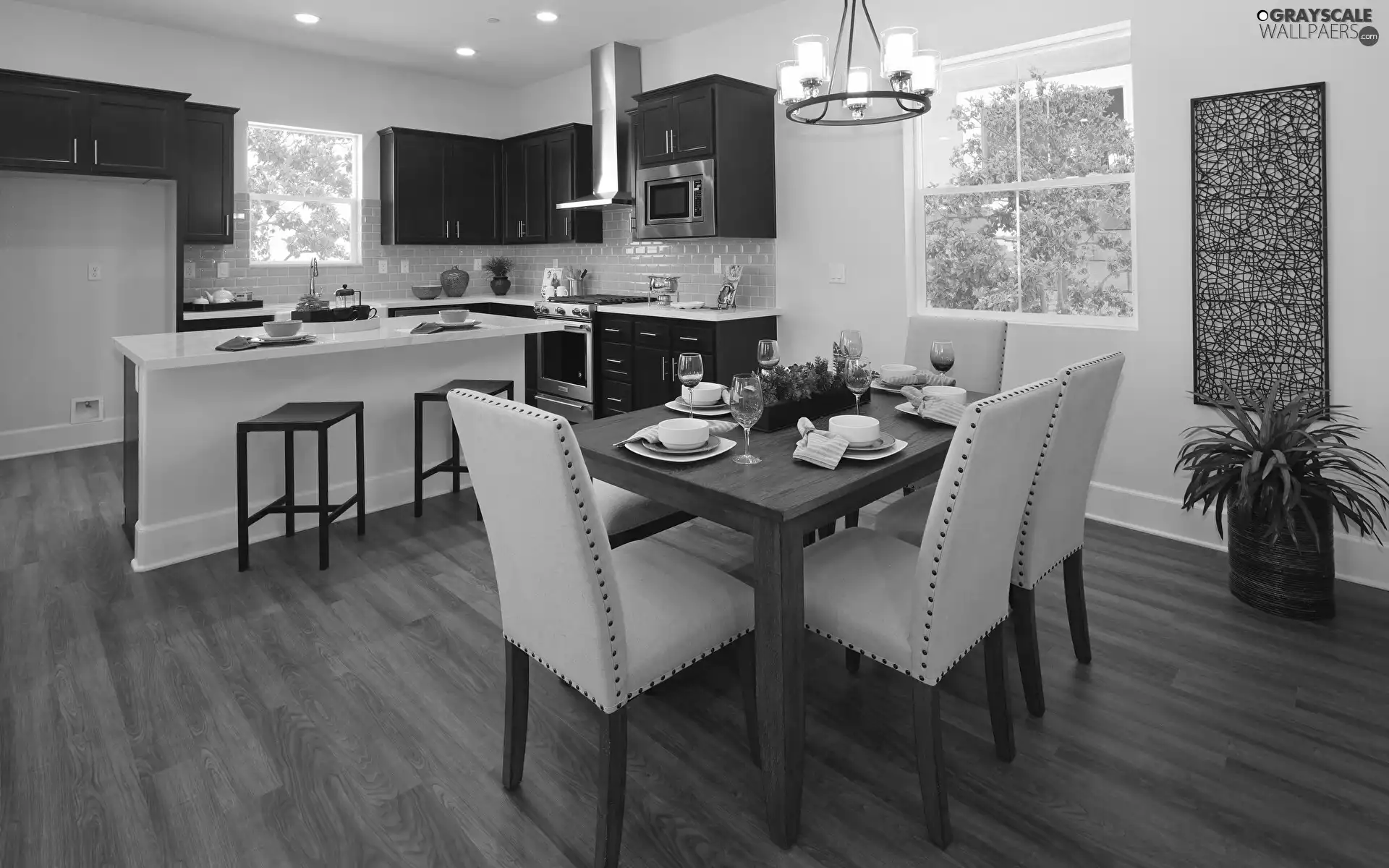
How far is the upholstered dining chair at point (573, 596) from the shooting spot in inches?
60.1

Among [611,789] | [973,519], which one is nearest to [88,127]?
[611,789]

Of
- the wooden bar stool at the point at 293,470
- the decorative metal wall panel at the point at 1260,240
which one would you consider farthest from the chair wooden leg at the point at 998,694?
the wooden bar stool at the point at 293,470

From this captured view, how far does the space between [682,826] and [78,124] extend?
5.56m

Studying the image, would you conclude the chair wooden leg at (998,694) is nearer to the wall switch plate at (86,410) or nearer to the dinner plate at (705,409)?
the dinner plate at (705,409)

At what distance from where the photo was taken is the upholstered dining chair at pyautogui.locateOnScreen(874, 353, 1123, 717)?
207 cm

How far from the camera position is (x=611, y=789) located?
1619 millimetres

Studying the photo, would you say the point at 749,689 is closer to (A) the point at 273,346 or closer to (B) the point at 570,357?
(A) the point at 273,346

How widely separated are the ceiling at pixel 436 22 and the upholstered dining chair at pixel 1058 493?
3.96 meters

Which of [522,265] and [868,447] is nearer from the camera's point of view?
[868,447]

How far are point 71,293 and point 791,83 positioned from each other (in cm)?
521

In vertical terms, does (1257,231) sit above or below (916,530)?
above

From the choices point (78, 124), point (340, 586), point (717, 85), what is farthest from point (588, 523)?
point (78, 124)

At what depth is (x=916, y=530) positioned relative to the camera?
91.9 inches

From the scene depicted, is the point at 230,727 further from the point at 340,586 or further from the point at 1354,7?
the point at 1354,7
